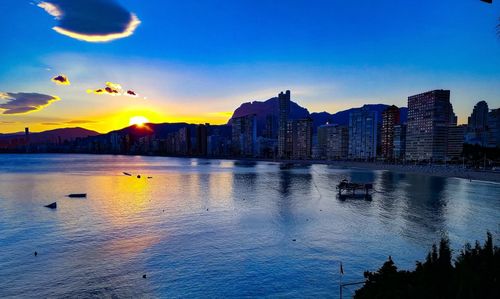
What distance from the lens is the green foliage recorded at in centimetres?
1387

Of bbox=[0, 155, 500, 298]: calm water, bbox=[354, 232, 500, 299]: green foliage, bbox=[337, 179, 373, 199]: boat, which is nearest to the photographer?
bbox=[354, 232, 500, 299]: green foliage

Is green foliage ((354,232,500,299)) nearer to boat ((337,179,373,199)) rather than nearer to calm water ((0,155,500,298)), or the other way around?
calm water ((0,155,500,298))

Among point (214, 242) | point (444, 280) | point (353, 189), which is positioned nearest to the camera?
point (444, 280)

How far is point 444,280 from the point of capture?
1680 centimetres

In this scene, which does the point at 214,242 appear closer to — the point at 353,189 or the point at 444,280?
the point at 444,280

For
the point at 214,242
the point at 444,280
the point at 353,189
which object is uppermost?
the point at 444,280

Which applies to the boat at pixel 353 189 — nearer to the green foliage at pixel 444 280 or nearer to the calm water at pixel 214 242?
the calm water at pixel 214 242

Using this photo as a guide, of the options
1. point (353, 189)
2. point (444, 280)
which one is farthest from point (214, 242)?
point (353, 189)

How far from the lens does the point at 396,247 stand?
4031 cm

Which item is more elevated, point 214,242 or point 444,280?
point 444,280

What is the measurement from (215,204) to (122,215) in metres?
21.2

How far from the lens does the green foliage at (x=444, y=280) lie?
13.9 m

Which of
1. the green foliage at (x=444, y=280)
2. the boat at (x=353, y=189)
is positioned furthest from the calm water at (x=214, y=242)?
the green foliage at (x=444, y=280)

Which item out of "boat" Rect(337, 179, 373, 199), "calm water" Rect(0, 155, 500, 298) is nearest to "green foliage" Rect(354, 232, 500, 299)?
"calm water" Rect(0, 155, 500, 298)
